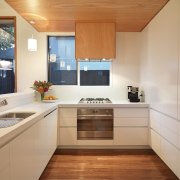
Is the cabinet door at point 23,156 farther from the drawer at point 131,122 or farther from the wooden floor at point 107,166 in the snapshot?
the drawer at point 131,122

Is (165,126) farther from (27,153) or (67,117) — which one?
(27,153)

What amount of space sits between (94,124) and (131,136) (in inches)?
27.6

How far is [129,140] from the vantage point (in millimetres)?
2908

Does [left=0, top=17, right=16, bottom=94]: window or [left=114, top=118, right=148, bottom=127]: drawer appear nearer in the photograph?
[left=114, top=118, right=148, bottom=127]: drawer

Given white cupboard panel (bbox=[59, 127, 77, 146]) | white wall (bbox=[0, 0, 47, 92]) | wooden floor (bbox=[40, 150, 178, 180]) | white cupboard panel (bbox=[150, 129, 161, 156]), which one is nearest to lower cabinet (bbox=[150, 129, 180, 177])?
white cupboard panel (bbox=[150, 129, 161, 156])

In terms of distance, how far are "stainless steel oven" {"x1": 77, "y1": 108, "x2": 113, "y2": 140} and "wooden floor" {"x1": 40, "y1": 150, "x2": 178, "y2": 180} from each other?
26cm

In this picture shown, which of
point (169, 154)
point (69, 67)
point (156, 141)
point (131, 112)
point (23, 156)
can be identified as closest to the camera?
point (23, 156)

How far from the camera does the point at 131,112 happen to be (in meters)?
2.89

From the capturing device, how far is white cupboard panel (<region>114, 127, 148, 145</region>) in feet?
9.52

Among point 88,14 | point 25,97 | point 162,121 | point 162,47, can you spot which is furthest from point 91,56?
point 162,121

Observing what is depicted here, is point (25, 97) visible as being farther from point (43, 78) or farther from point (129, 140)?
point (129, 140)

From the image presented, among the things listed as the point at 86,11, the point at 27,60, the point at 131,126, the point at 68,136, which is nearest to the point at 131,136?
the point at 131,126

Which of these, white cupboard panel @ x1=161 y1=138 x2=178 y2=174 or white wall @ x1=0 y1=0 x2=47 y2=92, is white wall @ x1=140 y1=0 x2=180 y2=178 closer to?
white cupboard panel @ x1=161 y1=138 x2=178 y2=174

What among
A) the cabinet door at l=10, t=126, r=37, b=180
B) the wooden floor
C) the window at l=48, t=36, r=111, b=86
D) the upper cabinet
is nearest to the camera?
the cabinet door at l=10, t=126, r=37, b=180
